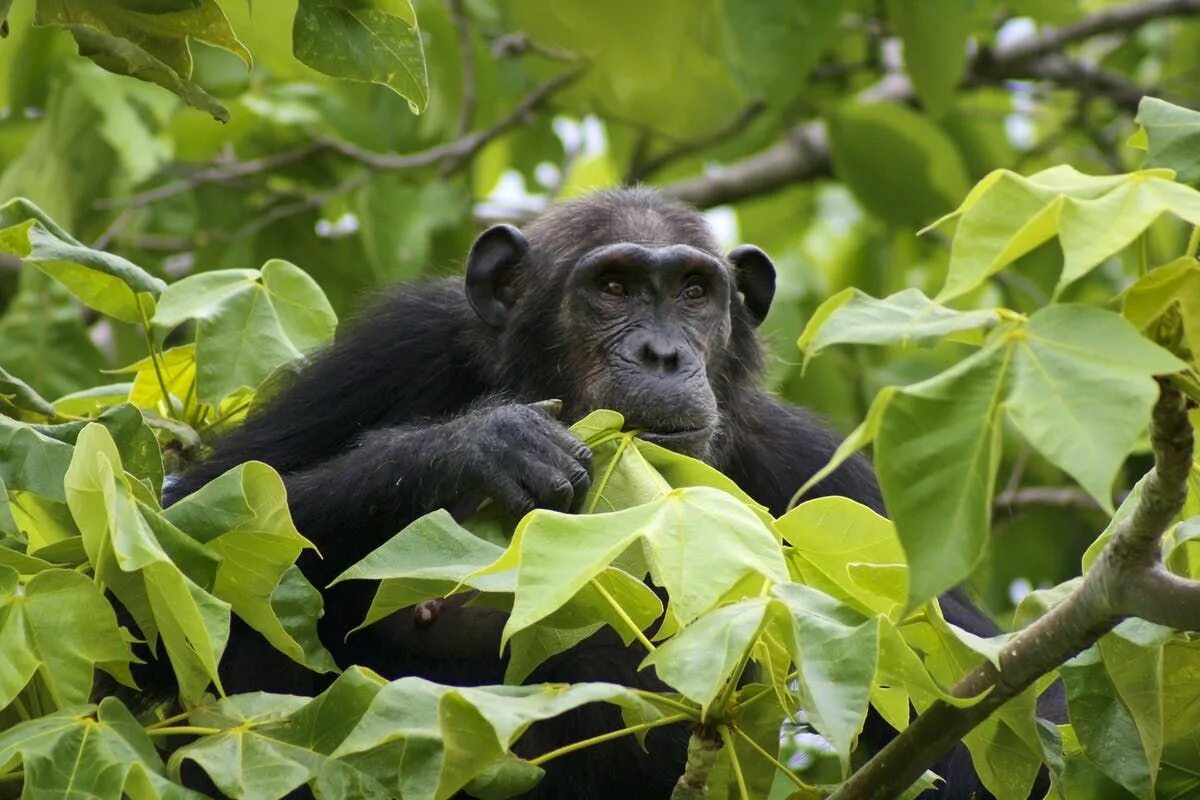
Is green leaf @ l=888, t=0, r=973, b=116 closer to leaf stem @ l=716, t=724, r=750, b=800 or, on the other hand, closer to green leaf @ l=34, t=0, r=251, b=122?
green leaf @ l=34, t=0, r=251, b=122

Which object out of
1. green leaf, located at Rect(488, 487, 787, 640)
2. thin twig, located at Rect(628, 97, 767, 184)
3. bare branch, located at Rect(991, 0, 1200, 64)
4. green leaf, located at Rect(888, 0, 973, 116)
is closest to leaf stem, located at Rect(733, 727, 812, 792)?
green leaf, located at Rect(488, 487, 787, 640)

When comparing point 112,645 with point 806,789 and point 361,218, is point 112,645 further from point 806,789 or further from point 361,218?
point 361,218

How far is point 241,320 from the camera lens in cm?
374

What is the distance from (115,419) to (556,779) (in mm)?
1470

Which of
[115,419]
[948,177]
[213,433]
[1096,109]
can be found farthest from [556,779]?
[1096,109]

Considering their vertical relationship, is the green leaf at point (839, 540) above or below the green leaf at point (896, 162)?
above

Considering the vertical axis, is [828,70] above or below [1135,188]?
below

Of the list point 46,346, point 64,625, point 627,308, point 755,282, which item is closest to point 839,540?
point 64,625

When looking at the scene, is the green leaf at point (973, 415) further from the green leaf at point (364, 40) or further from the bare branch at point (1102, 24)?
the bare branch at point (1102, 24)

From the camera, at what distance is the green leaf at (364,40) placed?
8.80ft

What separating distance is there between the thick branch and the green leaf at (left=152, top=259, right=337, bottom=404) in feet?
5.91

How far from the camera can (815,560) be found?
2.49 m

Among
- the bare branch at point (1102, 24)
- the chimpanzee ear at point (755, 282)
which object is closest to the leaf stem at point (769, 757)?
the chimpanzee ear at point (755, 282)

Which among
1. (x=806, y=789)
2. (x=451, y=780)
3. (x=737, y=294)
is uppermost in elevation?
(x=451, y=780)
